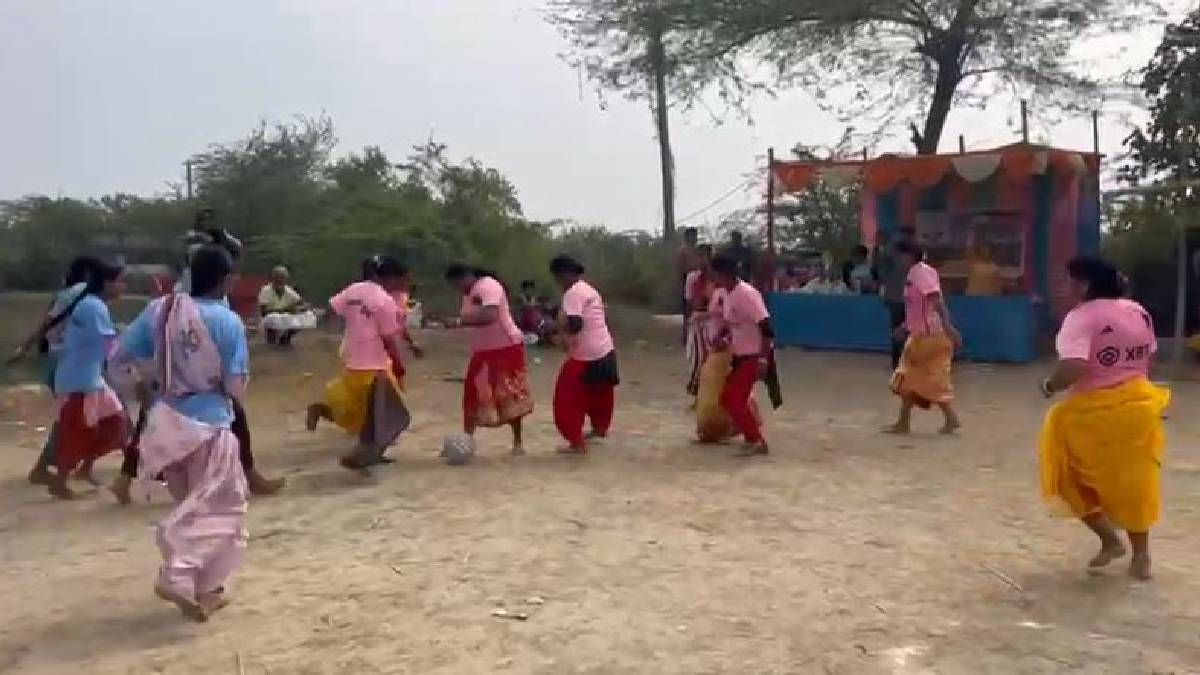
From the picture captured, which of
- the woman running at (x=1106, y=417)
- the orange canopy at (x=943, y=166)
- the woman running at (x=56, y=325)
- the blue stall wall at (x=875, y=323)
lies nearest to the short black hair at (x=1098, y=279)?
the woman running at (x=1106, y=417)

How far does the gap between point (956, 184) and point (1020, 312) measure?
208cm

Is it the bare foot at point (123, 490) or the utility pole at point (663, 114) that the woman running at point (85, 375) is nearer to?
the bare foot at point (123, 490)

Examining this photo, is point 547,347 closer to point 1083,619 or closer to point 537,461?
point 537,461

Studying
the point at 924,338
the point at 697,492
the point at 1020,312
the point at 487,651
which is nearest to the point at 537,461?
Result: the point at 697,492

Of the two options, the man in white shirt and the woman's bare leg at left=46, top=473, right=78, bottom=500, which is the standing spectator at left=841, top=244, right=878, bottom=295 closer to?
the man in white shirt

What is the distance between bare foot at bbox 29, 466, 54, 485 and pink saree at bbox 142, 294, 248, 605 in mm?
3606

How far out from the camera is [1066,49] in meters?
20.9

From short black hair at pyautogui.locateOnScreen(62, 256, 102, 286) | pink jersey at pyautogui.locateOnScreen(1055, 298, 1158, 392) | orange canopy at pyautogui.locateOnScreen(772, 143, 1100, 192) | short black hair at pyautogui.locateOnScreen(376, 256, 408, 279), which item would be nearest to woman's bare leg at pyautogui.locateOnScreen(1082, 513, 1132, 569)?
pink jersey at pyautogui.locateOnScreen(1055, 298, 1158, 392)

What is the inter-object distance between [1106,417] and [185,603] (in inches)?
163

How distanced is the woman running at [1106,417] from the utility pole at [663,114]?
14.9m

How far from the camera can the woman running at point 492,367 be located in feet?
34.3

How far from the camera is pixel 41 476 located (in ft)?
31.3

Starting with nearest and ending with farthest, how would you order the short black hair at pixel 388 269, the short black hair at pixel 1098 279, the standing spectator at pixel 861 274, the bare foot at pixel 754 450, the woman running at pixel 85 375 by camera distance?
the short black hair at pixel 1098 279 → the woman running at pixel 85 375 → the short black hair at pixel 388 269 → the bare foot at pixel 754 450 → the standing spectator at pixel 861 274

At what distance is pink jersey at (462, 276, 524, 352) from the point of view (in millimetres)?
10320
